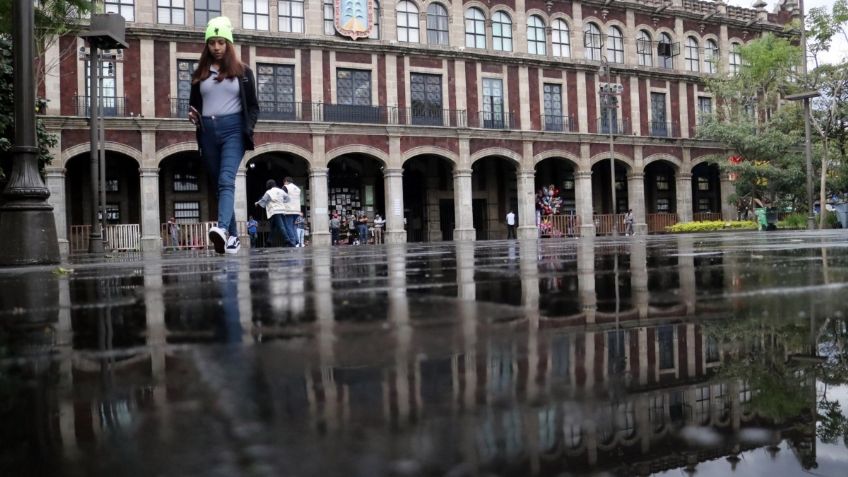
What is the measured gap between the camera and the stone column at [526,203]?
27922 millimetres

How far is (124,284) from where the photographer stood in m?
3.59

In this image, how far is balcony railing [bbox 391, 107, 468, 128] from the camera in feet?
86.2

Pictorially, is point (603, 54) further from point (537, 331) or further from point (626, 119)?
point (537, 331)

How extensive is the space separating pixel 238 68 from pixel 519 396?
5.56 meters

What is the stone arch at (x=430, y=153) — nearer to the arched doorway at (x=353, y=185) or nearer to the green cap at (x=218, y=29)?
the arched doorway at (x=353, y=185)

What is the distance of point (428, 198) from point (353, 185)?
3714mm

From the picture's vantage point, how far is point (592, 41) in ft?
99.1

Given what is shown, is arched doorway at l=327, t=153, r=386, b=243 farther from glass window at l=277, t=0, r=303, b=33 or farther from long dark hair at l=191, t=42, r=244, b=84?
long dark hair at l=191, t=42, r=244, b=84

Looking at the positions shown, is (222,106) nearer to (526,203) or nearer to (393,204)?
(393,204)

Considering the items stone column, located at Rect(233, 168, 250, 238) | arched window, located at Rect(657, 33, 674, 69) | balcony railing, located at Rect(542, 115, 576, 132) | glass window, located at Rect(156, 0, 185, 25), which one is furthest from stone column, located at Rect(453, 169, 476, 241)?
arched window, located at Rect(657, 33, 674, 69)

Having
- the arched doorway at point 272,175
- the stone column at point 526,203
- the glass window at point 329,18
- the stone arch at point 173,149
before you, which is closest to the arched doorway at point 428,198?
the stone column at point 526,203

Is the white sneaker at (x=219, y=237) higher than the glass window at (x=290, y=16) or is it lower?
lower

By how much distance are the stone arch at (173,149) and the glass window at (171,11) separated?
178 inches

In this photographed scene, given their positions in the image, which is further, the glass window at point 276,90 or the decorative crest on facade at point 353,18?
the decorative crest on facade at point 353,18
